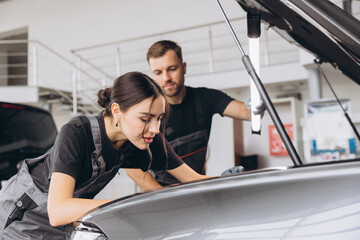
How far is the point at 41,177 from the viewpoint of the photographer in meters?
1.04

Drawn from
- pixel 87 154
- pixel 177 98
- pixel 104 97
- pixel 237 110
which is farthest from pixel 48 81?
pixel 87 154

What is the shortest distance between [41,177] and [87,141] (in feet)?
0.67

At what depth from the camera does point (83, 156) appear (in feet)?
3.10

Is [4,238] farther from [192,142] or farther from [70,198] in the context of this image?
[192,142]

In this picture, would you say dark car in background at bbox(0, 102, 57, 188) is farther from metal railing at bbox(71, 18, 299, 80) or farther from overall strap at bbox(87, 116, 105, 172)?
metal railing at bbox(71, 18, 299, 80)

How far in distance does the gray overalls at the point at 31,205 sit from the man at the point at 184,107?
384 millimetres

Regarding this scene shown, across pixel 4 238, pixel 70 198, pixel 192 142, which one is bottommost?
pixel 4 238

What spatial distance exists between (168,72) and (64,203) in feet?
2.31

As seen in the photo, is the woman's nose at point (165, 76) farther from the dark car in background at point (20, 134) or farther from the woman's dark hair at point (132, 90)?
the dark car in background at point (20, 134)

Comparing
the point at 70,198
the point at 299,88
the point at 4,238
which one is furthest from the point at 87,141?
the point at 299,88

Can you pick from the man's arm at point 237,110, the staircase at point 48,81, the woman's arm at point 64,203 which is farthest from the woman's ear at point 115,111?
the staircase at point 48,81

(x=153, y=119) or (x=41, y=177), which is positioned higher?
(x=153, y=119)

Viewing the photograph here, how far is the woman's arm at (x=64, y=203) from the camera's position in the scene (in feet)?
2.64

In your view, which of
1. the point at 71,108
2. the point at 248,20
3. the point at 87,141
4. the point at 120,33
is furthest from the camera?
the point at 120,33
